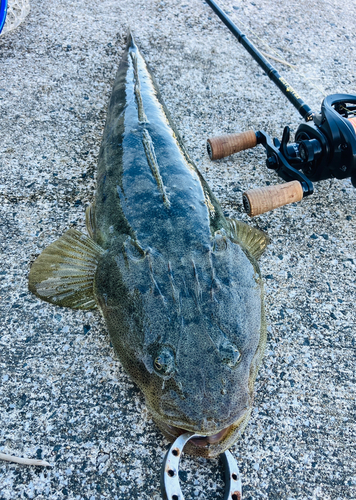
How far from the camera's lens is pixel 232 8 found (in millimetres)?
5422

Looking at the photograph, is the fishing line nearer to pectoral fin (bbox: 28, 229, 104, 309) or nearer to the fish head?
the fish head

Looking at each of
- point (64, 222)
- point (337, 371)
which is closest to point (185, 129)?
point (64, 222)

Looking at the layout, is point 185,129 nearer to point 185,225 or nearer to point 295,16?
point 185,225

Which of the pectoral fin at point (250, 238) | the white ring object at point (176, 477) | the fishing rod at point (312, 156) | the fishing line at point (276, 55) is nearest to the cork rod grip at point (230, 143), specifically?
the fishing rod at point (312, 156)

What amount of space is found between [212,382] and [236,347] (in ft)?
0.73

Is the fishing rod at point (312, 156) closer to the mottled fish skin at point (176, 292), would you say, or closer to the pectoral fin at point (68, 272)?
the mottled fish skin at point (176, 292)

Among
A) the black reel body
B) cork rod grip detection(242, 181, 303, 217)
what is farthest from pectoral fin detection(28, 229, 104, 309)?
the black reel body

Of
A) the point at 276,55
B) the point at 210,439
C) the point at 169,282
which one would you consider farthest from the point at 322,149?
the point at 276,55

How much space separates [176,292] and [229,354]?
40 centimetres

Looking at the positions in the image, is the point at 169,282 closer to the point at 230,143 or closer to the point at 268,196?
the point at 268,196

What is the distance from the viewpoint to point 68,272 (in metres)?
2.41

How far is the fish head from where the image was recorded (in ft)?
5.40

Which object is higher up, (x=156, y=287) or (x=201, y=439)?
(x=156, y=287)

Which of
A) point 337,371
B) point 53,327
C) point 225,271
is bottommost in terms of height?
point 337,371
